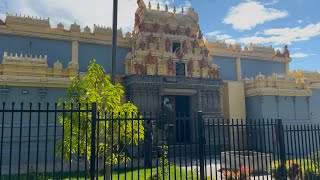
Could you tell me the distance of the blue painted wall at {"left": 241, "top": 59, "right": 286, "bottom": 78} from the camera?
85.9ft

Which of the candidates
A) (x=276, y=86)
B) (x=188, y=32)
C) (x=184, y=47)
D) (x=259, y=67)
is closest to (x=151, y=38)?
(x=184, y=47)

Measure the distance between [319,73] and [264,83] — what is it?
820 centimetres

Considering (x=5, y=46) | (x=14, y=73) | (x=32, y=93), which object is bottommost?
(x=32, y=93)

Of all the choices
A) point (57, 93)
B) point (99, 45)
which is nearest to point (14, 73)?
point (57, 93)

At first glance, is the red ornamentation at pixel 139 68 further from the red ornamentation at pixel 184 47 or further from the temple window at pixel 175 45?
the red ornamentation at pixel 184 47

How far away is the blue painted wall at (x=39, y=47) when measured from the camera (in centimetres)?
1820

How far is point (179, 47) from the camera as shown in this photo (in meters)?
21.7

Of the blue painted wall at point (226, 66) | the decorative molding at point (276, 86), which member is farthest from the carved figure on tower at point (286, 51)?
the blue painted wall at point (226, 66)

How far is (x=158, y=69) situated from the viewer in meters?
20.1

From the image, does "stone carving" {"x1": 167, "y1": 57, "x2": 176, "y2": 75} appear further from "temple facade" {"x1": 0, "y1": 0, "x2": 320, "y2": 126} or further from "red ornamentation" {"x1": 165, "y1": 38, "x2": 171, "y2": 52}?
"red ornamentation" {"x1": 165, "y1": 38, "x2": 171, "y2": 52}

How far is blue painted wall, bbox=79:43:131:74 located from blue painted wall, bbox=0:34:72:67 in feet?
3.17

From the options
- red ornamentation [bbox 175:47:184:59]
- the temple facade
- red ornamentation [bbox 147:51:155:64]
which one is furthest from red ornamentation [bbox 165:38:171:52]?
red ornamentation [bbox 147:51:155:64]

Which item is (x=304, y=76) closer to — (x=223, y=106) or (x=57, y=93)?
(x=223, y=106)

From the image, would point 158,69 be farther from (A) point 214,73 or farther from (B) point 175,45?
(A) point 214,73
